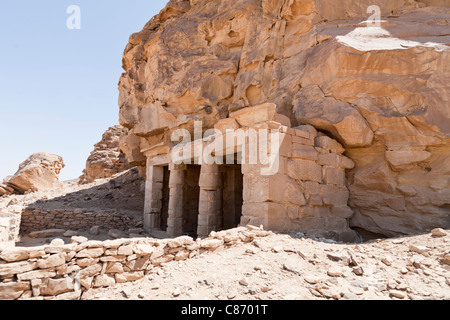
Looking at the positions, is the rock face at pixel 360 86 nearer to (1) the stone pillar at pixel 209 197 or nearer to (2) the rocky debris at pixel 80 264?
(1) the stone pillar at pixel 209 197

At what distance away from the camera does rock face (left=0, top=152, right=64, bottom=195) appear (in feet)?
59.4

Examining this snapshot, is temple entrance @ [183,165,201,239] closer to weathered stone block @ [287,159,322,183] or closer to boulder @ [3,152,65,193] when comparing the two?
weathered stone block @ [287,159,322,183]

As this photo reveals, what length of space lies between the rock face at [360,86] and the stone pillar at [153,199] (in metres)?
2.68

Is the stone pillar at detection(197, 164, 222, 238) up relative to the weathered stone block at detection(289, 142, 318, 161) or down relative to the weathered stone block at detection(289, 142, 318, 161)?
down

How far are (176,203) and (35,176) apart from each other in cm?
1473

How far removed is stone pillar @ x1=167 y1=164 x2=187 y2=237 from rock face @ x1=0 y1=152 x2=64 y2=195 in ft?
46.4

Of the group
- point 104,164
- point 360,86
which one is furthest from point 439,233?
point 104,164

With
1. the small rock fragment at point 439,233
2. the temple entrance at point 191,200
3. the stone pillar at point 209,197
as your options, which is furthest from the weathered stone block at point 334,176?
the temple entrance at point 191,200

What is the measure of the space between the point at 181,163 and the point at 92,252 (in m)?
6.12

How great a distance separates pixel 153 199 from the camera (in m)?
10.8

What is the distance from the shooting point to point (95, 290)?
3654 millimetres

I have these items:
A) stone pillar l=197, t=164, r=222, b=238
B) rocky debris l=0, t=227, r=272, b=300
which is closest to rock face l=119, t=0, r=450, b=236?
stone pillar l=197, t=164, r=222, b=238

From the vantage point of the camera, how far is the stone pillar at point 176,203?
9.60 metres
